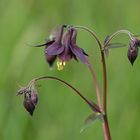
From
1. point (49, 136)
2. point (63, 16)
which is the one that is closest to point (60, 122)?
point (49, 136)

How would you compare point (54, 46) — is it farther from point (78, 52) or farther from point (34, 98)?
point (34, 98)

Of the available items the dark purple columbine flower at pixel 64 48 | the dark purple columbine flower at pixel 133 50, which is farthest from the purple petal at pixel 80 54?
the dark purple columbine flower at pixel 133 50

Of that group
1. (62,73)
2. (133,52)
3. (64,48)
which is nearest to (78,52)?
(64,48)

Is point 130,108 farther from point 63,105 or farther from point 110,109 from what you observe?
point 63,105

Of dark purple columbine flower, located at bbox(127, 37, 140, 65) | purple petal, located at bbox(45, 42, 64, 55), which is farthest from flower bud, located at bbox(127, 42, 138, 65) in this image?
purple petal, located at bbox(45, 42, 64, 55)

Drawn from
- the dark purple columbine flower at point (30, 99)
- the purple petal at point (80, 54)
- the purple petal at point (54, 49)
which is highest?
the purple petal at point (54, 49)

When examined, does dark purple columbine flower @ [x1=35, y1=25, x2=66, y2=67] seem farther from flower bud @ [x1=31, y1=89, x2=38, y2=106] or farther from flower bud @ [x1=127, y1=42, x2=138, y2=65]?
flower bud @ [x1=127, y1=42, x2=138, y2=65]

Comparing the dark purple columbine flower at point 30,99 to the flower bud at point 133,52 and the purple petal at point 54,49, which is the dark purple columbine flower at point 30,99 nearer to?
the purple petal at point 54,49
